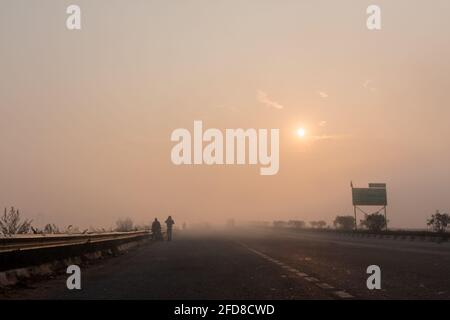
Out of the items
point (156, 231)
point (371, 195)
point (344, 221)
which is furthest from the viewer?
point (344, 221)

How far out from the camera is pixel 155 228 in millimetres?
49719

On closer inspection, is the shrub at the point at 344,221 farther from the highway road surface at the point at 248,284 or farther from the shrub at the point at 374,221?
the highway road surface at the point at 248,284

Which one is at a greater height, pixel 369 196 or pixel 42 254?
pixel 369 196

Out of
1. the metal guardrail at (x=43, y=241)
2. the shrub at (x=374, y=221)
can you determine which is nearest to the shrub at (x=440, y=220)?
the shrub at (x=374, y=221)

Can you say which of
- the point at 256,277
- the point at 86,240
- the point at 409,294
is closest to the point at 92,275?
the point at 256,277

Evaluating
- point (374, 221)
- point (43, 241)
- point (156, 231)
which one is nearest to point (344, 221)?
point (374, 221)

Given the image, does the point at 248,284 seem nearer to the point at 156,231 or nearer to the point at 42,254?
the point at 42,254

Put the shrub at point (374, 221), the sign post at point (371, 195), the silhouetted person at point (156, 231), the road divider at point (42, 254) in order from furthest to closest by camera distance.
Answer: the shrub at point (374, 221)
the sign post at point (371, 195)
the silhouetted person at point (156, 231)
the road divider at point (42, 254)

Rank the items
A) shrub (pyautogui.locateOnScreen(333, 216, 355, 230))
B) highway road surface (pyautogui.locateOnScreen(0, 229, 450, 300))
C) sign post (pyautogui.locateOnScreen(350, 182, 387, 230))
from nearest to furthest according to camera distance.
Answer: highway road surface (pyautogui.locateOnScreen(0, 229, 450, 300)) → sign post (pyautogui.locateOnScreen(350, 182, 387, 230)) → shrub (pyautogui.locateOnScreen(333, 216, 355, 230))

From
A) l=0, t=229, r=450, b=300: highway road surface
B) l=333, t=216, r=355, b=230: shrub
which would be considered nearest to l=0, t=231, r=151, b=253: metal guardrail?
l=0, t=229, r=450, b=300: highway road surface

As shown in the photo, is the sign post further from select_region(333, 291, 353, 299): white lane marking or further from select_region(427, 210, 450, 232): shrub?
select_region(333, 291, 353, 299): white lane marking
